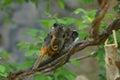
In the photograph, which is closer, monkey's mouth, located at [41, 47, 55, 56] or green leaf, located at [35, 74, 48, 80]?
monkey's mouth, located at [41, 47, 55, 56]

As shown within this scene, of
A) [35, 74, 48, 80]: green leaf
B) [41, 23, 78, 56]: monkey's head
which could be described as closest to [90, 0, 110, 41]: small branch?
[41, 23, 78, 56]: monkey's head

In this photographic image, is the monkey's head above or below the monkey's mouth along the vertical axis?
above

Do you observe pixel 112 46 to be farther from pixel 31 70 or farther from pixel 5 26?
pixel 5 26

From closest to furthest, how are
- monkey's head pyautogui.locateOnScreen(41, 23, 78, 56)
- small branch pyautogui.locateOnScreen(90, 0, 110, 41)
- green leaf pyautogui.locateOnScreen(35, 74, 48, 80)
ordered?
1. small branch pyautogui.locateOnScreen(90, 0, 110, 41)
2. monkey's head pyautogui.locateOnScreen(41, 23, 78, 56)
3. green leaf pyautogui.locateOnScreen(35, 74, 48, 80)

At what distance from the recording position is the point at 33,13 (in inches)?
232

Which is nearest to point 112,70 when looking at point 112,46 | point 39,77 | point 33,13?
point 112,46

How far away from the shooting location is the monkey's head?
1.05m

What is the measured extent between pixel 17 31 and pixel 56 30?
16.3 ft

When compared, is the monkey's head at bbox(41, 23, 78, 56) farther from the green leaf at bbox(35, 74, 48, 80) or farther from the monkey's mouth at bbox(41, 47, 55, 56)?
the green leaf at bbox(35, 74, 48, 80)

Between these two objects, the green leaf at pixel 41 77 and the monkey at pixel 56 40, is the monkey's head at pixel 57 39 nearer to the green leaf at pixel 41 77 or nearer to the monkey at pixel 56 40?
the monkey at pixel 56 40

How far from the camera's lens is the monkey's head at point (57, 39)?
1054mm

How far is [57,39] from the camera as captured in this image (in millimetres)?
1062

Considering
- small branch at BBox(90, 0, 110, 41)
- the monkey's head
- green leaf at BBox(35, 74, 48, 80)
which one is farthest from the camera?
green leaf at BBox(35, 74, 48, 80)

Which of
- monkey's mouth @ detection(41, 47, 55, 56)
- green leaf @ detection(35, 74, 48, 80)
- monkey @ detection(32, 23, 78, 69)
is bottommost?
green leaf @ detection(35, 74, 48, 80)
